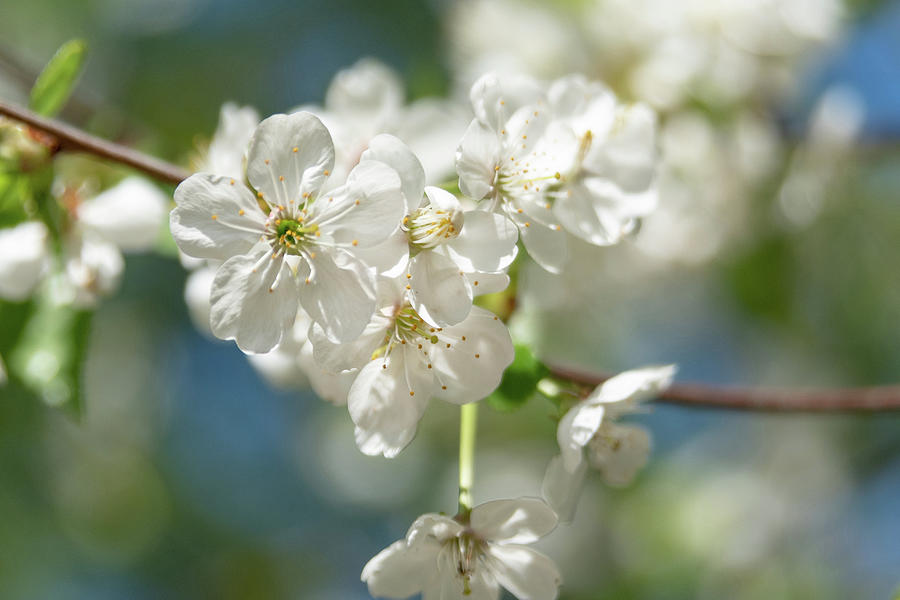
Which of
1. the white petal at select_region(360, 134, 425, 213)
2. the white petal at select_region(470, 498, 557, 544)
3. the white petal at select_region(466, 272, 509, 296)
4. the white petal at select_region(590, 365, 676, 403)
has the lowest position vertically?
the white petal at select_region(470, 498, 557, 544)

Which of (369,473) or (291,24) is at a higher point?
(291,24)

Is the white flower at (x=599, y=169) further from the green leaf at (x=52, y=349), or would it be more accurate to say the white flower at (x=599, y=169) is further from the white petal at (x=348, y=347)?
the green leaf at (x=52, y=349)

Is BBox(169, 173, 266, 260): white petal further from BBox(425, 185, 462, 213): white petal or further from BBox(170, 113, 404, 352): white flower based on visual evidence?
BBox(425, 185, 462, 213): white petal

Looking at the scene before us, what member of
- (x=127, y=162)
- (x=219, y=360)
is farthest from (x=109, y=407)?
(x=127, y=162)

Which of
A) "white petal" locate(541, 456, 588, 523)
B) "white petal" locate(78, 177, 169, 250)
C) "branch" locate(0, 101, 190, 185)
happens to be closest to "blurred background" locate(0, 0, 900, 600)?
"white petal" locate(78, 177, 169, 250)

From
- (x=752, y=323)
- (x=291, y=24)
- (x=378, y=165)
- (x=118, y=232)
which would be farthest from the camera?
(x=291, y=24)

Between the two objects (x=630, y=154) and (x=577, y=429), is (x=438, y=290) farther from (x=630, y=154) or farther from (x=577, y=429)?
(x=630, y=154)

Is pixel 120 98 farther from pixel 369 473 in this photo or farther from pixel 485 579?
pixel 485 579
